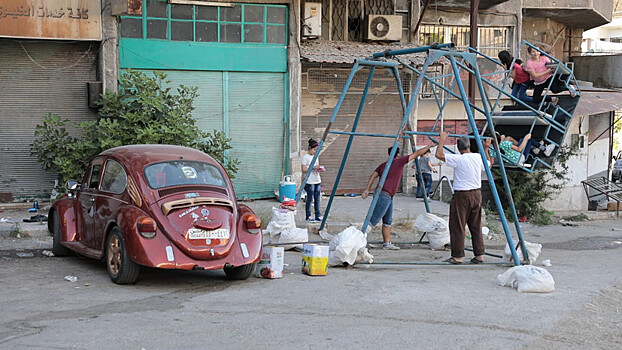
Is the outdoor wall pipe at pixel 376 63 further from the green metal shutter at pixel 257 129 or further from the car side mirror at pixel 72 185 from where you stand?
the green metal shutter at pixel 257 129

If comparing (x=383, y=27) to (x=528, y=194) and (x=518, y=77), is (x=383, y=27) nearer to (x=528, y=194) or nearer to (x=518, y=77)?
(x=528, y=194)

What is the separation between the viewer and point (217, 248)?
27.1 feet

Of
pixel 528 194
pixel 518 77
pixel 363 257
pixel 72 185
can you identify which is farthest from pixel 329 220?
pixel 528 194

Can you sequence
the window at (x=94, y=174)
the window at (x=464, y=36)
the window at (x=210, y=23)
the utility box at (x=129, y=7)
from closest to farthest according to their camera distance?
the window at (x=94, y=174), the utility box at (x=129, y=7), the window at (x=210, y=23), the window at (x=464, y=36)

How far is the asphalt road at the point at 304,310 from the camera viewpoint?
6133 millimetres

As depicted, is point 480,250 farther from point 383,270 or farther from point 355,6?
point 355,6

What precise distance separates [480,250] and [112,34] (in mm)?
8765

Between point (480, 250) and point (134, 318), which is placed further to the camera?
point (480, 250)

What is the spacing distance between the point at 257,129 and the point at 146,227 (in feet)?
28.5

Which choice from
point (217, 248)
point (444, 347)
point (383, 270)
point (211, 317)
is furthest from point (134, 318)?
point (383, 270)

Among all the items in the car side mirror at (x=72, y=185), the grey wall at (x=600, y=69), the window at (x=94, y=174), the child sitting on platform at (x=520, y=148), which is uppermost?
the grey wall at (x=600, y=69)

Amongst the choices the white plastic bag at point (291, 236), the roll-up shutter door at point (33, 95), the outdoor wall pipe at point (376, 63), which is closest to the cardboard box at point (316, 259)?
the white plastic bag at point (291, 236)

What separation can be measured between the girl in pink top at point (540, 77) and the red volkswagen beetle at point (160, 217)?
6.08 metres

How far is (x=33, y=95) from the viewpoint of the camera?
48.4ft
